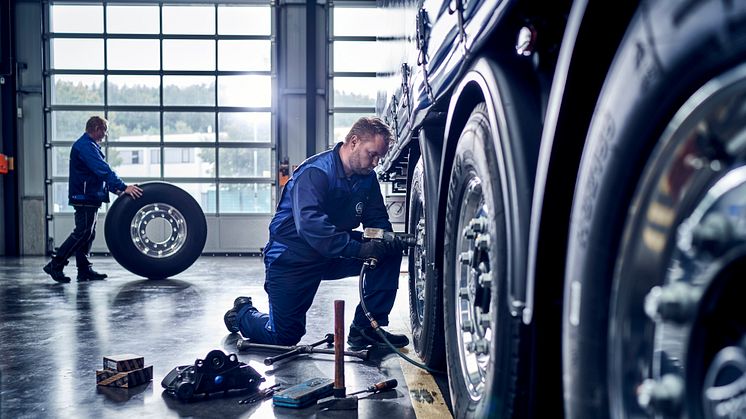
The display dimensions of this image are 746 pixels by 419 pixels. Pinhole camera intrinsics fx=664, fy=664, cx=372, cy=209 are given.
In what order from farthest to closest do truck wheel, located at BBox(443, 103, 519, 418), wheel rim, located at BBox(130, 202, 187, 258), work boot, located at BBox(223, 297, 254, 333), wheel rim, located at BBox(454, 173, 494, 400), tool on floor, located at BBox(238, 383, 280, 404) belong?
1. wheel rim, located at BBox(130, 202, 187, 258)
2. work boot, located at BBox(223, 297, 254, 333)
3. tool on floor, located at BBox(238, 383, 280, 404)
4. wheel rim, located at BBox(454, 173, 494, 400)
5. truck wheel, located at BBox(443, 103, 519, 418)

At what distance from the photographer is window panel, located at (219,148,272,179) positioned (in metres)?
11.0

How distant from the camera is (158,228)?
23.0ft

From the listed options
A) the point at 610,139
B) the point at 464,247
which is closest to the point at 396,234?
the point at 464,247

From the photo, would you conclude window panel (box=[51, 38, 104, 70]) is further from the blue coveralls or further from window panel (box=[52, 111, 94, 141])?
the blue coveralls

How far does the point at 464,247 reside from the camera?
1849 mm

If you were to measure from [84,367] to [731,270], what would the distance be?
10.2 ft

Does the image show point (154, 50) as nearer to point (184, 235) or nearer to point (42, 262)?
point (42, 262)

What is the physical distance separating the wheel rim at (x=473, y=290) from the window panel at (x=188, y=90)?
9.70m

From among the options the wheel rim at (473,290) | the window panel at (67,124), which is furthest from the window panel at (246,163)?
the wheel rim at (473,290)

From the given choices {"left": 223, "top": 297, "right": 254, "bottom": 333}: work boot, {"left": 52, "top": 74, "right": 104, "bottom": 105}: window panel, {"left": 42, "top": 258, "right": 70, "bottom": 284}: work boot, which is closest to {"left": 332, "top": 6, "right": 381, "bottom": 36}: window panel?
{"left": 52, "top": 74, "right": 104, "bottom": 105}: window panel

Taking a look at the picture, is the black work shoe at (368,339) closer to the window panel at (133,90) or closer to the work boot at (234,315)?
the work boot at (234,315)

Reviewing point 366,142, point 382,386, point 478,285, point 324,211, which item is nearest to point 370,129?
point 366,142

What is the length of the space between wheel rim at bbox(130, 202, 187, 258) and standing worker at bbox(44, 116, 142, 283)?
0.34m

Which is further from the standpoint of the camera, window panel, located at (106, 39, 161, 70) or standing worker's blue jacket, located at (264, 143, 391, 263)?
window panel, located at (106, 39, 161, 70)
